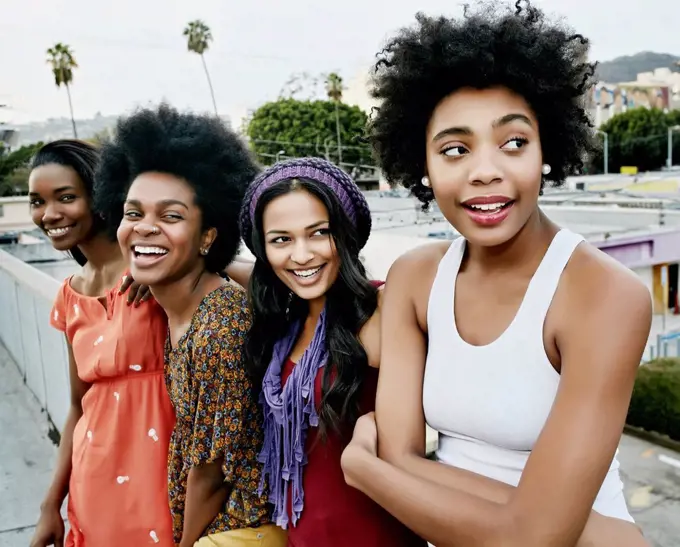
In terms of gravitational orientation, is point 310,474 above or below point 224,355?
below

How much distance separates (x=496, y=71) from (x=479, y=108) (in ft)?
0.32

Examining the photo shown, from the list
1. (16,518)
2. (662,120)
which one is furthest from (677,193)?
(16,518)

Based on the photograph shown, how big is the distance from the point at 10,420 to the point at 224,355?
4.86 m

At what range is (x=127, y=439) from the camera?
2.18 m

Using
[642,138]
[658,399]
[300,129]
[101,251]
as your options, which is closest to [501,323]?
[101,251]

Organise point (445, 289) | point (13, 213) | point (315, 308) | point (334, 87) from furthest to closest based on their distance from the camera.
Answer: point (334, 87)
point (13, 213)
point (315, 308)
point (445, 289)

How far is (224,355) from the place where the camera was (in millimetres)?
1876

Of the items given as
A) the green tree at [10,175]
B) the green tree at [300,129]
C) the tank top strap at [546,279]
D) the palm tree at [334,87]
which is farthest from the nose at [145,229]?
the palm tree at [334,87]

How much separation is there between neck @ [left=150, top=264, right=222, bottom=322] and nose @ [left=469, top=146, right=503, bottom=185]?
1.05 meters

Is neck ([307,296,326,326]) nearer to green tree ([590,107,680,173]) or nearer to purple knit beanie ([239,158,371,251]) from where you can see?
purple knit beanie ([239,158,371,251])

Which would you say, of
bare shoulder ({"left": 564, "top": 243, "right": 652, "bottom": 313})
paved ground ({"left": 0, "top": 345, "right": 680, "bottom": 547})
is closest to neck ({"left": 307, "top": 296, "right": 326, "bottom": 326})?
bare shoulder ({"left": 564, "top": 243, "right": 652, "bottom": 313})

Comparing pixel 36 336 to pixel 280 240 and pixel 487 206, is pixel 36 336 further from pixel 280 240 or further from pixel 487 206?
pixel 487 206

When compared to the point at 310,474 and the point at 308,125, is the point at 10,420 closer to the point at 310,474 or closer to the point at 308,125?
the point at 310,474

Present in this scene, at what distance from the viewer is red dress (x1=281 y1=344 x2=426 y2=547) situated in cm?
181
